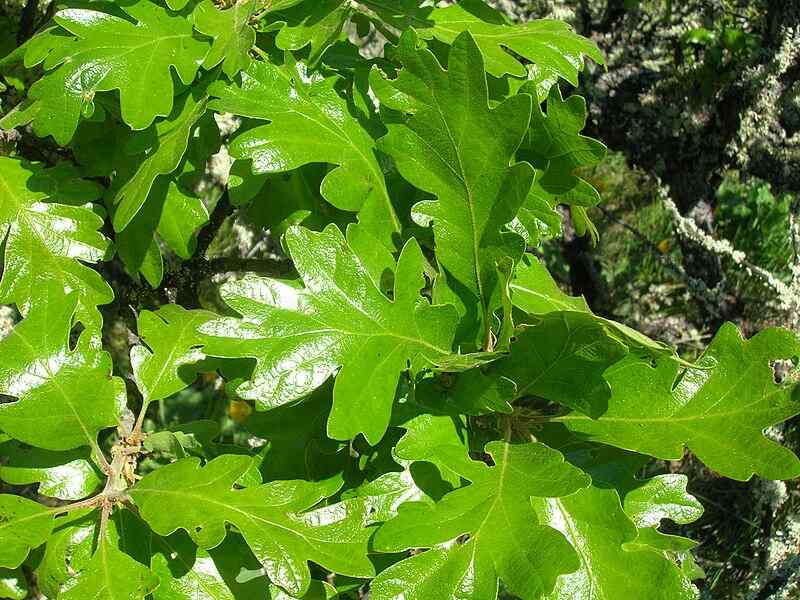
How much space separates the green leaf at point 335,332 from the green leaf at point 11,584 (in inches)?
20.9

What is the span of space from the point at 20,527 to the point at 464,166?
788mm

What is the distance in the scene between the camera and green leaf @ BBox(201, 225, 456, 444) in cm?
108

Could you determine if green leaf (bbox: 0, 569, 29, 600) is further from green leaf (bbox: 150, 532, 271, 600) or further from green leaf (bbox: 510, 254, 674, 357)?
green leaf (bbox: 510, 254, 674, 357)

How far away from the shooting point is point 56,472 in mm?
1251

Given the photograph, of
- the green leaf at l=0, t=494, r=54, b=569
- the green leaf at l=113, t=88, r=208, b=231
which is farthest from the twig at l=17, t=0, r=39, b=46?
the green leaf at l=0, t=494, r=54, b=569

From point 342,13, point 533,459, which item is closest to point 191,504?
point 533,459

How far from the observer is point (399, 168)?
4.06 ft

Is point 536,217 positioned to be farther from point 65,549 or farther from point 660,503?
point 65,549

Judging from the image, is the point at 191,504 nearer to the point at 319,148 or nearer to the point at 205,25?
the point at 319,148

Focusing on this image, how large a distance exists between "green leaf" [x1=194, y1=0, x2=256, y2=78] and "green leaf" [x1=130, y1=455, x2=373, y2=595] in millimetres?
560

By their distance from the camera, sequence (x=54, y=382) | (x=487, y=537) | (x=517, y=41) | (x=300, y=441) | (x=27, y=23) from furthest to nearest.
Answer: (x=27, y=23) < (x=517, y=41) < (x=300, y=441) < (x=54, y=382) < (x=487, y=537)

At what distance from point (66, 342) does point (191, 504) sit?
302mm

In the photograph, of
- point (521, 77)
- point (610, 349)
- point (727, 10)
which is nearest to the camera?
point (610, 349)

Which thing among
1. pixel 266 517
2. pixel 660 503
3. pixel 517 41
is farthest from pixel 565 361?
pixel 517 41
